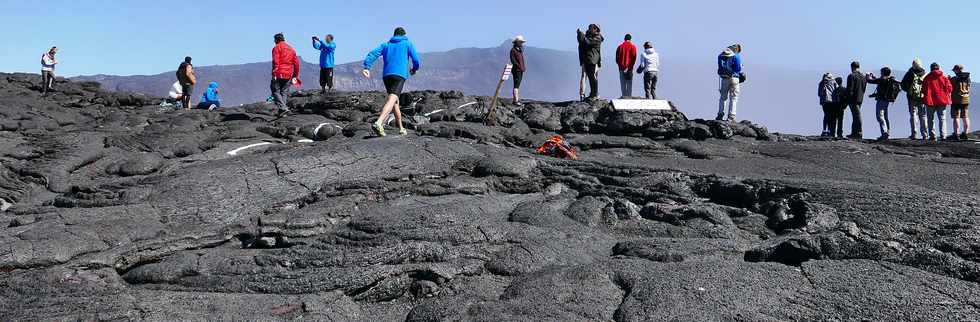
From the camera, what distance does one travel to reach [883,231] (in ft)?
28.5

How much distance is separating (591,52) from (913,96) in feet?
29.4

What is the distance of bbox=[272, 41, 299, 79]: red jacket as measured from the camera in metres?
20.3

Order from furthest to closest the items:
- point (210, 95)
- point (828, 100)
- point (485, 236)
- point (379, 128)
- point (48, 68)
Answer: point (48, 68)
point (210, 95)
point (828, 100)
point (379, 128)
point (485, 236)

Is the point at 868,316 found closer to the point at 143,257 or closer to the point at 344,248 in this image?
the point at 344,248

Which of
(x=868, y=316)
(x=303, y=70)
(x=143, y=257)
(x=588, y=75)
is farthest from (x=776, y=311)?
(x=303, y=70)

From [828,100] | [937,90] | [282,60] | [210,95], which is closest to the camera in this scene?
[937,90]

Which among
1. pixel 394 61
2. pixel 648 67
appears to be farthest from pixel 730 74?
pixel 394 61

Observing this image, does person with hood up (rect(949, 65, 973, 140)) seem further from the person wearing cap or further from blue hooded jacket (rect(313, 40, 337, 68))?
blue hooded jacket (rect(313, 40, 337, 68))

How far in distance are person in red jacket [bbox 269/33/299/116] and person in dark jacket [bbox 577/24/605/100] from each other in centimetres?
837

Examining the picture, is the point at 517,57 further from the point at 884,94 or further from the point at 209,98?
the point at 209,98

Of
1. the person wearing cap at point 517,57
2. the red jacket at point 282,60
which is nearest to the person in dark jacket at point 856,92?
the person wearing cap at point 517,57

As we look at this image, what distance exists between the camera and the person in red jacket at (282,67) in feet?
66.7

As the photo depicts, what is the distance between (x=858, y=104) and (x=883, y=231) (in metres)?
14.0

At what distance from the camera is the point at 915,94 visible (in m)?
20.5
